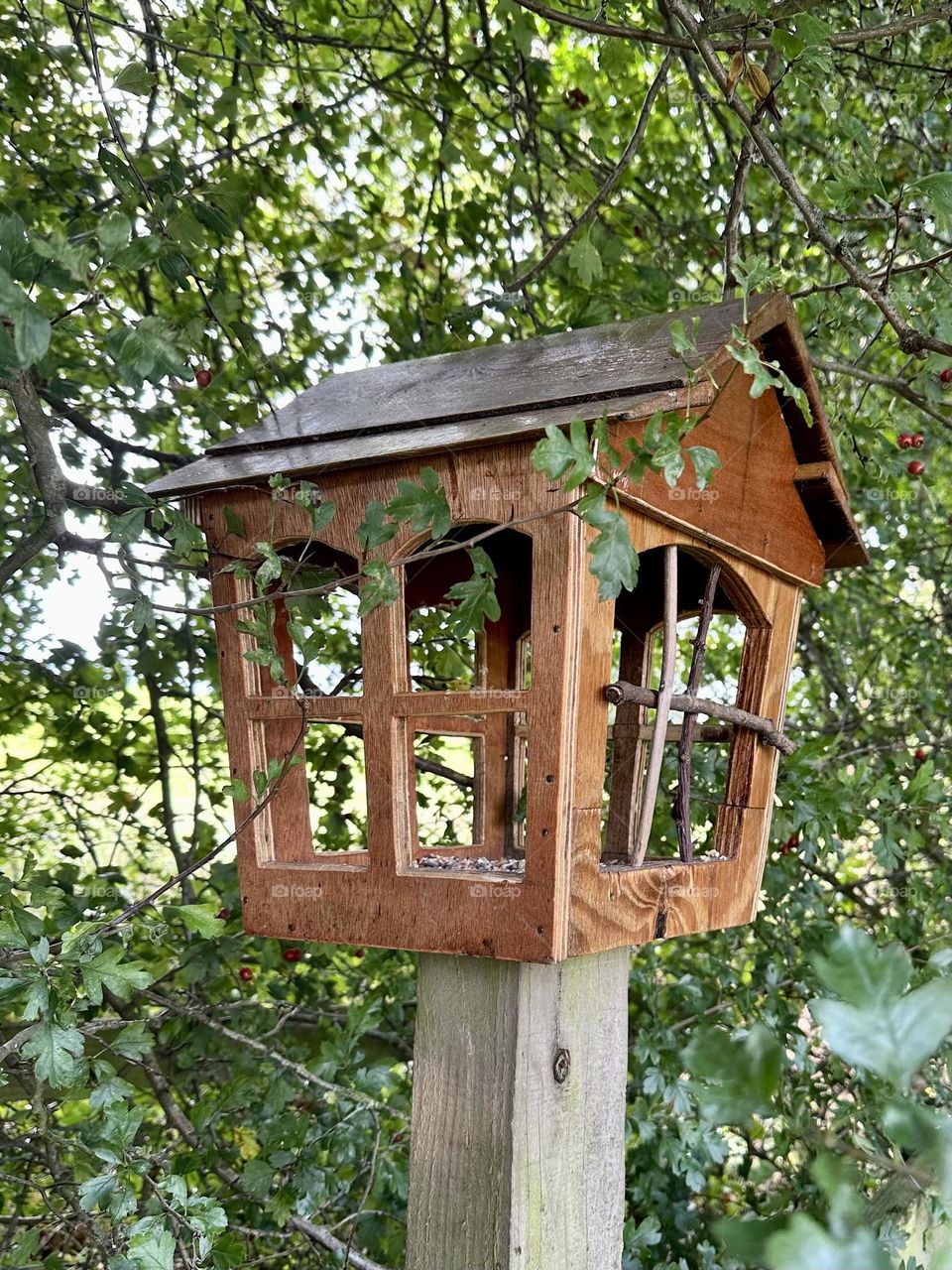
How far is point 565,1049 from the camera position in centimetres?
144

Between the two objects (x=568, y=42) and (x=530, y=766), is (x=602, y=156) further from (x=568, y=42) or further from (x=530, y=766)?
(x=530, y=766)

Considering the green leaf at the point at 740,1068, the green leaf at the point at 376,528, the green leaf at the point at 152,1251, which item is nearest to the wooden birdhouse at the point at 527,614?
the green leaf at the point at 376,528

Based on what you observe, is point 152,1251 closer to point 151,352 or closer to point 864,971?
point 151,352

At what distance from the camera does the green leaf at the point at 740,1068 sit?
414mm

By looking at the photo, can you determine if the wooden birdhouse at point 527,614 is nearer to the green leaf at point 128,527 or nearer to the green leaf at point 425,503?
the green leaf at point 425,503

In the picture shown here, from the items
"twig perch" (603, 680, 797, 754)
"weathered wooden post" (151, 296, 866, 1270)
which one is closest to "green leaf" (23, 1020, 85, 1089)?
"weathered wooden post" (151, 296, 866, 1270)

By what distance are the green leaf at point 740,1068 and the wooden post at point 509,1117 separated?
0.97m

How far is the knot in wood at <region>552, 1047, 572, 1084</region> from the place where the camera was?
142cm

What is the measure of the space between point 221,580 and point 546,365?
18.2 inches

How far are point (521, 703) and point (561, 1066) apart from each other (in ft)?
1.44

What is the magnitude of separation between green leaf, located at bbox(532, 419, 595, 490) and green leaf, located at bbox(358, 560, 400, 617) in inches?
10.9

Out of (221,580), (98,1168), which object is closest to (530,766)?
(221,580)

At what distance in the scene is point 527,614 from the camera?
1.85 m

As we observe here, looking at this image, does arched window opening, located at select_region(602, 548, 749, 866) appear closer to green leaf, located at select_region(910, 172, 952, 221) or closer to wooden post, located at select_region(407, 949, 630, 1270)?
wooden post, located at select_region(407, 949, 630, 1270)
